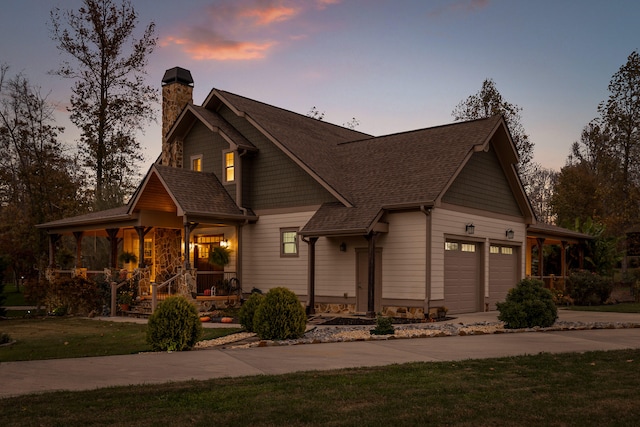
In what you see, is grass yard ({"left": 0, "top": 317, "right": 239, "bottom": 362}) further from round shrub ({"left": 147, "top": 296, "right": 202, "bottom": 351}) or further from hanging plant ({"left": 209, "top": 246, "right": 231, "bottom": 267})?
hanging plant ({"left": 209, "top": 246, "right": 231, "bottom": 267})

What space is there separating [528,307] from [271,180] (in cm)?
1109

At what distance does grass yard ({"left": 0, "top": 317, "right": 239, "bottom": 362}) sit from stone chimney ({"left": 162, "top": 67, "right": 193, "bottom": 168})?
835 cm

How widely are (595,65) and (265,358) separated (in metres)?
24.9

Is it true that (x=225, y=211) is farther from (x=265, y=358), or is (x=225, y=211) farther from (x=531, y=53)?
(x=531, y=53)

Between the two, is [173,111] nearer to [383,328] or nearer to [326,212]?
[326,212]

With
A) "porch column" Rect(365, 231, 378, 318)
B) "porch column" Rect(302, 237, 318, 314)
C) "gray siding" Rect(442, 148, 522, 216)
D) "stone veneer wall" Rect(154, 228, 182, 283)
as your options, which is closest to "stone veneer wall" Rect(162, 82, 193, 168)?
"stone veneer wall" Rect(154, 228, 182, 283)

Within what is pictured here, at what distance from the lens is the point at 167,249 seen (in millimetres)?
25047

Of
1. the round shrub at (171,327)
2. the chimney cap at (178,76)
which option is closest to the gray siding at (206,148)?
the chimney cap at (178,76)

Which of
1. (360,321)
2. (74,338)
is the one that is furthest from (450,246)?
(74,338)

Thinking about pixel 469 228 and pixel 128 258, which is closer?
pixel 469 228

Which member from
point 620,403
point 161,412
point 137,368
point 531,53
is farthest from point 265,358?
point 531,53

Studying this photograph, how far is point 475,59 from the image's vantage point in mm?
25969

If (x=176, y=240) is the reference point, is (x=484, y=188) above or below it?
above

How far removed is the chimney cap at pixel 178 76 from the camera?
26422mm
